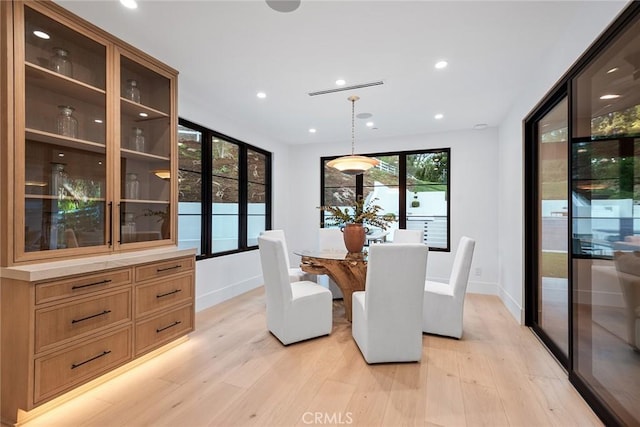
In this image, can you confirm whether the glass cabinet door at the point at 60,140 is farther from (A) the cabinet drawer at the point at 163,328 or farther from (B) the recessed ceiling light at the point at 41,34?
(A) the cabinet drawer at the point at 163,328

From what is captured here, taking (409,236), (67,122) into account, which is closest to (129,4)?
(67,122)

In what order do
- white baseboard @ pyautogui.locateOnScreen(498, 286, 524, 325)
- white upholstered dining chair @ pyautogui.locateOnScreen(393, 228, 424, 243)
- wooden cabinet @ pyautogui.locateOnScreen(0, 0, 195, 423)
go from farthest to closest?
white upholstered dining chair @ pyautogui.locateOnScreen(393, 228, 424, 243), white baseboard @ pyautogui.locateOnScreen(498, 286, 524, 325), wooden cabinet @ pyautogui.locateOnScreen(0, 0, 195, 423)

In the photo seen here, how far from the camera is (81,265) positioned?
1999mm

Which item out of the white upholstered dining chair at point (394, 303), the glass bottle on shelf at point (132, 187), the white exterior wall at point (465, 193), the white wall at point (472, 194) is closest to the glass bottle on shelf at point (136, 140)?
the glass bottle on shelf at point (132, 187)

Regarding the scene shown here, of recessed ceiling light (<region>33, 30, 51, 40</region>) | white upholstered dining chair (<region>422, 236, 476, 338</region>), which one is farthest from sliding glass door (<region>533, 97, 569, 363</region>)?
recessed ceiling light (<region>33, 30, 51, 40</region>)

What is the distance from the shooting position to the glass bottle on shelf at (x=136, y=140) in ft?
8.52

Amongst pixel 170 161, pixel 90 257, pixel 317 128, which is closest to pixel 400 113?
pixel 317 128

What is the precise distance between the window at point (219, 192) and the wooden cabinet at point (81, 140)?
92 cm

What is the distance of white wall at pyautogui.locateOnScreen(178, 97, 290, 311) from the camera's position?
3826 mm

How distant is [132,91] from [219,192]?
1.91 m

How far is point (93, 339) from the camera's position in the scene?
2088 mm

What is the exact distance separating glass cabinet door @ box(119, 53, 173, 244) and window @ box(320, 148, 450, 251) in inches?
132

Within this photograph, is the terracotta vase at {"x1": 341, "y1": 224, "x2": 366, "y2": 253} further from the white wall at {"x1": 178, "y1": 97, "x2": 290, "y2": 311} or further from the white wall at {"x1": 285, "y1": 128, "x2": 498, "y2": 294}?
the white wall at {"x1": 285, "y1": 128, "x2": 498, "y2": 294}

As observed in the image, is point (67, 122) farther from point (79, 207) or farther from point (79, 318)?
point (79, 318)
